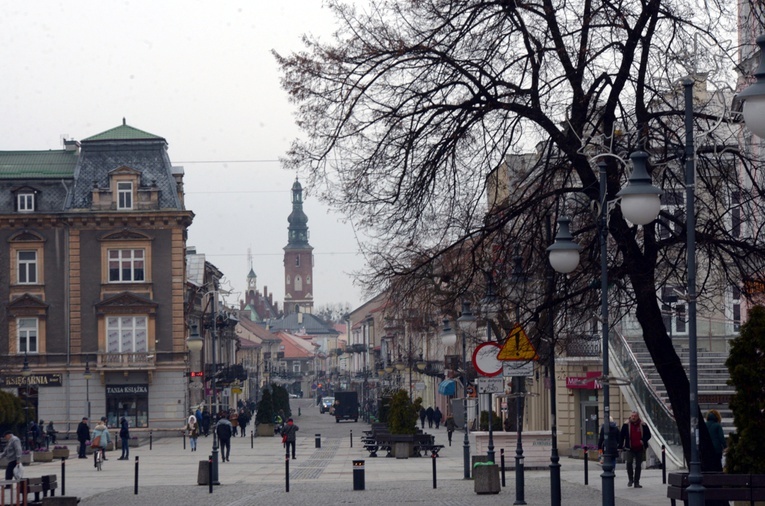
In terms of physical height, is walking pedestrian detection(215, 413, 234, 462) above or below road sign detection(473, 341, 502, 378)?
below

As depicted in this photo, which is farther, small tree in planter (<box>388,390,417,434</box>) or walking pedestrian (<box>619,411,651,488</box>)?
small tree in planter (<box>388,390,417,434</box>)

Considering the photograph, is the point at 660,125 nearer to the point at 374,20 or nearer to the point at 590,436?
the point at 374,20

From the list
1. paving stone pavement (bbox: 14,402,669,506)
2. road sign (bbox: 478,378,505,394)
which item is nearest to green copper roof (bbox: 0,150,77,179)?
paving stone pavement (bbox: 14,402,669,506)

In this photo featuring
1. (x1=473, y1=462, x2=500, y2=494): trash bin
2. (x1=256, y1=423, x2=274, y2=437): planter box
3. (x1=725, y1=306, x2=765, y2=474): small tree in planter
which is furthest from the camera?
(x1=256, y1=423, x2=274, y2=437): planter box

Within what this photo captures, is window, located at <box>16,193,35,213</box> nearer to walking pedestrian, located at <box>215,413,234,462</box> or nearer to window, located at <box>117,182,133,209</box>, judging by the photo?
Answer: window, located at <box>117,182,133,209</box>

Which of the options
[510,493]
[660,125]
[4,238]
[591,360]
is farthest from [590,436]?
[4,238]

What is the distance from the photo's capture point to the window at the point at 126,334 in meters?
68.8

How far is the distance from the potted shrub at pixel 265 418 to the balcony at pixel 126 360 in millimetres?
6913

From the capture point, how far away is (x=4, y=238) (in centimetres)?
6844

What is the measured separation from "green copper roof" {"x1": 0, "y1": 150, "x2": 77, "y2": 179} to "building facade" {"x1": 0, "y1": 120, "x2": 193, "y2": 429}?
0.33m

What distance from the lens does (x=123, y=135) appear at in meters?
71.6

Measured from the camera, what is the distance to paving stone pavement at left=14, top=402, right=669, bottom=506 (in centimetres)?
2633

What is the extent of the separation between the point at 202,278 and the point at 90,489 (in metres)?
58.1

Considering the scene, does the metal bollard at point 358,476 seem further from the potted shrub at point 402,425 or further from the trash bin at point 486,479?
the potted shrub at point 402,425
